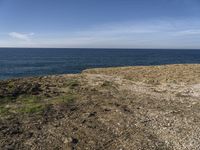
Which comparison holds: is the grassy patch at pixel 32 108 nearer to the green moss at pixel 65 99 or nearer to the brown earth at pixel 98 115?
the brown earth at pixel 98 115

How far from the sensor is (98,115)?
2391cm

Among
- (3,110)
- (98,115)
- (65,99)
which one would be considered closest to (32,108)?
(3,110)

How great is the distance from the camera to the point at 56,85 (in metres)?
35.1

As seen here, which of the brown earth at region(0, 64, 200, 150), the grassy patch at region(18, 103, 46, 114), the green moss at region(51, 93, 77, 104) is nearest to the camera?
the brown earth at region(0, 64, 200, 150)

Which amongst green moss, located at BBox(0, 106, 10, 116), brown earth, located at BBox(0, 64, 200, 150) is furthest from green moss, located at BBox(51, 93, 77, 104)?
green moss, located at BBox(0, 106, 10, 116)

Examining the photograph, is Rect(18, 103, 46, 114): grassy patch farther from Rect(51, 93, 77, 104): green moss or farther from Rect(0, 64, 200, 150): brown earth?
Rect(51, 93, 77, 104): green moss

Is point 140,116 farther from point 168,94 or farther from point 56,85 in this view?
point 56,85

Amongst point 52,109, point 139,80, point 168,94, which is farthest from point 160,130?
point 139,80

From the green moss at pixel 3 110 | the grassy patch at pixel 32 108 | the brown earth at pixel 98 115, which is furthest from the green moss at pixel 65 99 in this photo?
Result: the green moss at pixel 3 110

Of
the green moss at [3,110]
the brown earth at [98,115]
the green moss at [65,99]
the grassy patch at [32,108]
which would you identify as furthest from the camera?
the green moss at [65,99]

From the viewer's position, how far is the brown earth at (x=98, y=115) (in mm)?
18797

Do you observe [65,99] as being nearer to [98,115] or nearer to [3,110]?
[98,115]

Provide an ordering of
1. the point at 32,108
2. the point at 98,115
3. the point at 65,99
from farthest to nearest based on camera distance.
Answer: the point at 65,99
the point at 32,108
the point at 98,115

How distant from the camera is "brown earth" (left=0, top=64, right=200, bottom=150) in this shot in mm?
18797
